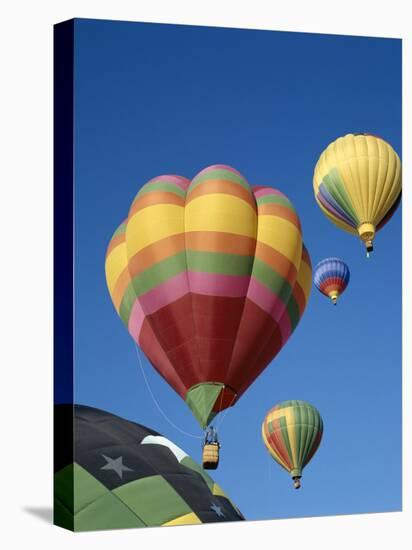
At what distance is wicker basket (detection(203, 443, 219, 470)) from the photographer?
17.4 meters

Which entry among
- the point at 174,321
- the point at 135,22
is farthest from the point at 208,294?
the point at 135,22

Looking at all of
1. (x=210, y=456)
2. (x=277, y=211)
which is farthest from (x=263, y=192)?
(x=210, y=456)

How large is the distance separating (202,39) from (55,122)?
189 cm

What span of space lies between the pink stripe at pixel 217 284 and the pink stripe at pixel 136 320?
58cm

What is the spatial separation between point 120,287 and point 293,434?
117 inches

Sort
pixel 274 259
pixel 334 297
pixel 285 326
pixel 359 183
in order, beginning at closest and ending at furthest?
pixel 274 259 < pixel 285 326 < pixel 334 297 < pixel 359 183

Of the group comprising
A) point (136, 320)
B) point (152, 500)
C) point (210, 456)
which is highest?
point (136, 320)

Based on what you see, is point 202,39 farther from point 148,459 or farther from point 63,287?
point 148,459

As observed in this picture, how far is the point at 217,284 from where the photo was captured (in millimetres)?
17391

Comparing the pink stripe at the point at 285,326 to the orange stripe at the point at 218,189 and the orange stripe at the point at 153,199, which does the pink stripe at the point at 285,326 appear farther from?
the orange stripe at the point at 153,199

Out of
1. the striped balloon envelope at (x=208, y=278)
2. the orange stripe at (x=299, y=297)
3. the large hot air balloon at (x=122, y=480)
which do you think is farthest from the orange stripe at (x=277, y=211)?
the large hot air balloon at (x=122, y=480)

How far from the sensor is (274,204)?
17625 mm

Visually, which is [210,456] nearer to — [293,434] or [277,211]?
[293,434]

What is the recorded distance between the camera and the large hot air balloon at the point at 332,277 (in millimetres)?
17797
